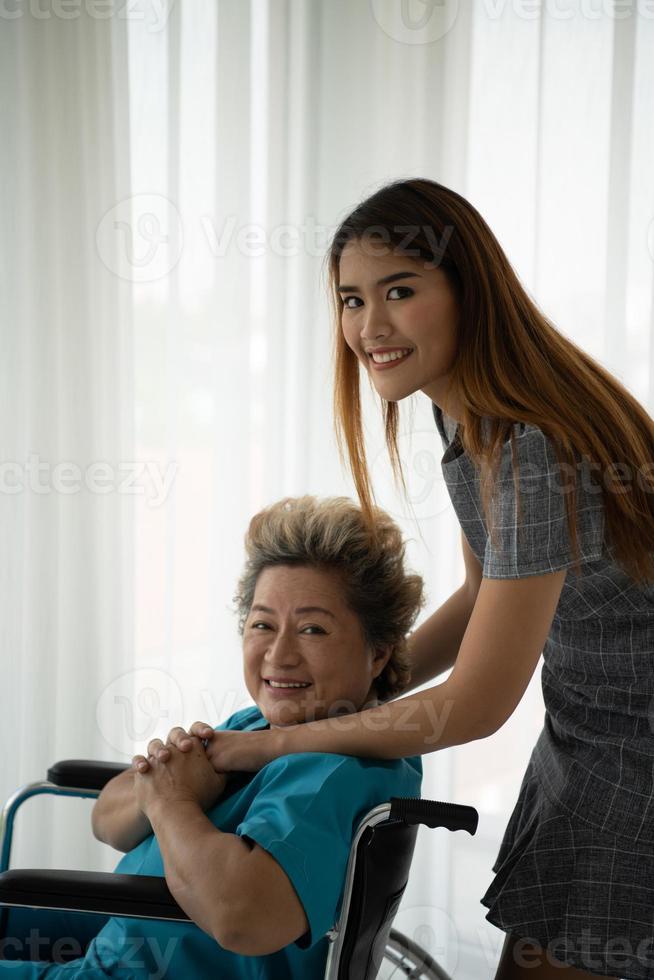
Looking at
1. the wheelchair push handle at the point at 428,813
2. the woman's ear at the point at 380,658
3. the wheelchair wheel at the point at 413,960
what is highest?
the woman's ear at the point at 380,658

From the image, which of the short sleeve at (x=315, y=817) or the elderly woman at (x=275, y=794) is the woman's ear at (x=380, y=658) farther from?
the short sleeve at (x=315, y=817)

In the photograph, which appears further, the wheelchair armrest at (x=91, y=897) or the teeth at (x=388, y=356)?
the teeth at (x=388, y=356)

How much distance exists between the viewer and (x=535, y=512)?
1.08 m

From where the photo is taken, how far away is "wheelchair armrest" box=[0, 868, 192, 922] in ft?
3.27

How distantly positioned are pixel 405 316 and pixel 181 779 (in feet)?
2.23

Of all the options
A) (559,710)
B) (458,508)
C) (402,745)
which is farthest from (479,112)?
(402,745)

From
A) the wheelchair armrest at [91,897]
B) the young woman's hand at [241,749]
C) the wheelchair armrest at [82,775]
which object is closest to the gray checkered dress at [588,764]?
the young woman's hand at [241,749]

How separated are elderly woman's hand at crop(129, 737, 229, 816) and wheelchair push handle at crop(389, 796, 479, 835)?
293 millimetres

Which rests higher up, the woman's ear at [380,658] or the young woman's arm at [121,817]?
the woman's ear at [380,658]

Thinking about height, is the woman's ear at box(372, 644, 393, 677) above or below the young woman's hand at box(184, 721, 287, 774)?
above

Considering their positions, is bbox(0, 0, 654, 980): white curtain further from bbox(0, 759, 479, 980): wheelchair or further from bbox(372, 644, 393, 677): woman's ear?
bbox(0, 759, 479, 980): wheelchair

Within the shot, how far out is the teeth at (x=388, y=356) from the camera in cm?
121

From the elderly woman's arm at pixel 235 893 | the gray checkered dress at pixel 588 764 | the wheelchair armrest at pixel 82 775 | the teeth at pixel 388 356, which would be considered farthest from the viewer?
the wheelchair armrest at pixel 82 775

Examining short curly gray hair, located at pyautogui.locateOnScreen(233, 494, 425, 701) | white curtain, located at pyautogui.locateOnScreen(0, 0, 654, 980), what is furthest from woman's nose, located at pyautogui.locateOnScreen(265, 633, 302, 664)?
white curtain, located at pyautogui.locateOnScreen(0, 0, 654, 980)
